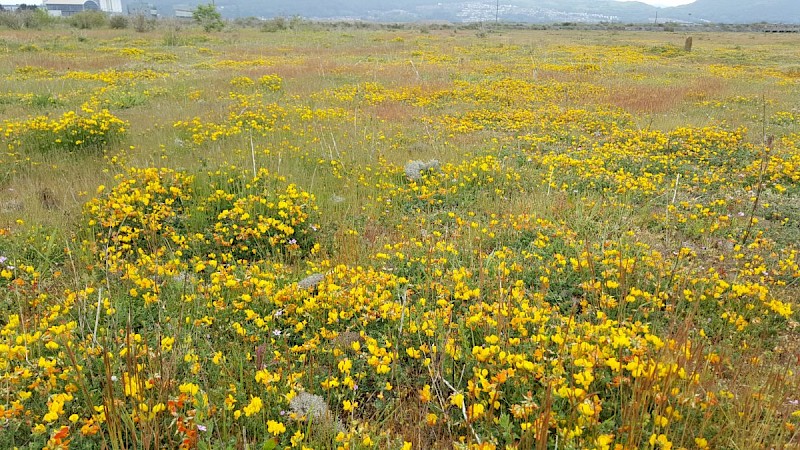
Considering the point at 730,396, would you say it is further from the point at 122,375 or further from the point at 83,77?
the point at 83,77

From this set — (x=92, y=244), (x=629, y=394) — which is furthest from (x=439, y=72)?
(x=629, y=394)

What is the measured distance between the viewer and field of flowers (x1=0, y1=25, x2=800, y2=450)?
2.43m

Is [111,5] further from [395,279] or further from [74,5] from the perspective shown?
[395,279]

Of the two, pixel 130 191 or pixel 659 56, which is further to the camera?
pixel 659 56

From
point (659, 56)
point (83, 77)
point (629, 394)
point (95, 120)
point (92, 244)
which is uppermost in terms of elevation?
point (659, 56)

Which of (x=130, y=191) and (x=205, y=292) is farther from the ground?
(x=130, y=191)

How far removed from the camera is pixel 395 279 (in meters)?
3.78

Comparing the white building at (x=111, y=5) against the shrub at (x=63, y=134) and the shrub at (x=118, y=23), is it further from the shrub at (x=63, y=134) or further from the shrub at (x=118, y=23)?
the shrub at (x=63, y=134)

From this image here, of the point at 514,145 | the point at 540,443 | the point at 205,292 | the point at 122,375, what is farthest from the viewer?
the point at 514,145

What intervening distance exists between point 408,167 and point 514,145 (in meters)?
2.69

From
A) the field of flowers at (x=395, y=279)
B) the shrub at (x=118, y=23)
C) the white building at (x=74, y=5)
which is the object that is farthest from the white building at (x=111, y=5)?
the field of flowers at (x=395, y=279)

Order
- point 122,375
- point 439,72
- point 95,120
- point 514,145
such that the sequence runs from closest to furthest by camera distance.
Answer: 1. point 122,375
2. point 95,120
3. point 514,145
4. point 439,72

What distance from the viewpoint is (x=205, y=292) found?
3.59 metres

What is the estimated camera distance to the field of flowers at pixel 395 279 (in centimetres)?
243
